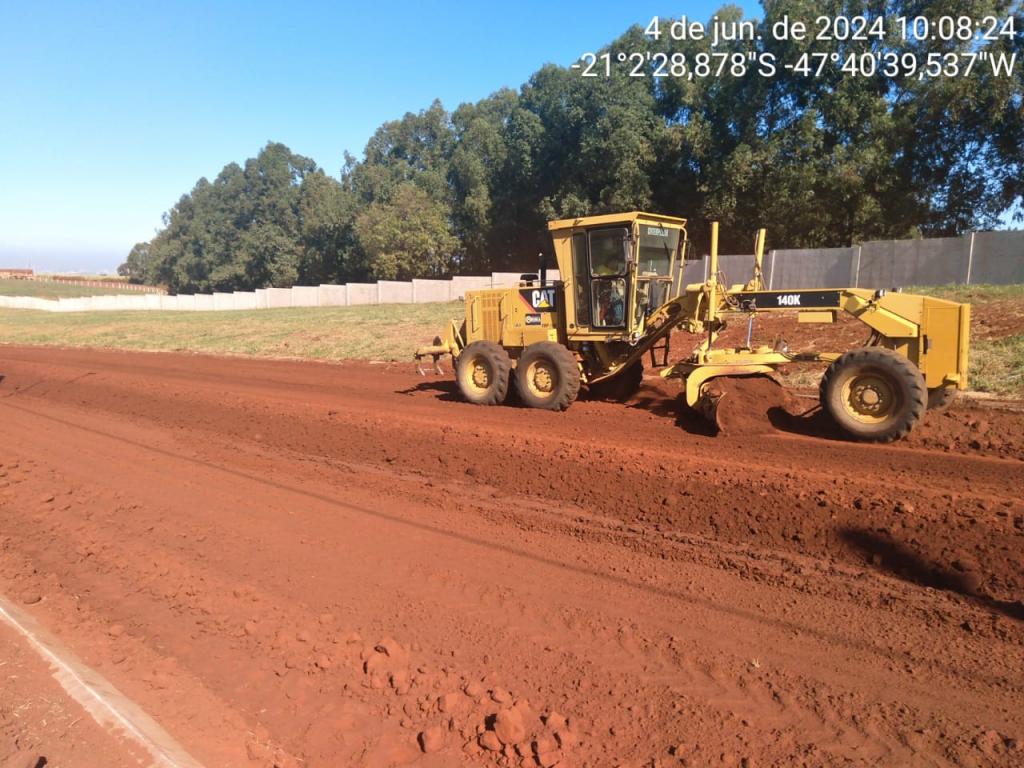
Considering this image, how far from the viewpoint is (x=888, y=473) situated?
6574 mm

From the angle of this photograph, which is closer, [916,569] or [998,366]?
[916,569]

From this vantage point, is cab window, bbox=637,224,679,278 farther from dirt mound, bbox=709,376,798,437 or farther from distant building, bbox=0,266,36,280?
distant building, bbox=0,266,36,280

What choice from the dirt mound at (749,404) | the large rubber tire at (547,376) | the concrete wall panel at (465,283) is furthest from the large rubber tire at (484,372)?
the concrete wall panel at (465,283)

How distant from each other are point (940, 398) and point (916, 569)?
3949 mm

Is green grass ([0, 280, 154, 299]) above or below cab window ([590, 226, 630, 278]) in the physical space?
below

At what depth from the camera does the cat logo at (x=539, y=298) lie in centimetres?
1088

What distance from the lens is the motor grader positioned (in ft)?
24.7

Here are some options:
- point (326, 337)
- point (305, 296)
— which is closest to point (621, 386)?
point (326, 337)

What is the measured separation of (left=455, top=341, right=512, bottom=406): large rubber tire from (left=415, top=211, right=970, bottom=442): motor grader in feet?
0.07

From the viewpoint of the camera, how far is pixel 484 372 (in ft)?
37.1

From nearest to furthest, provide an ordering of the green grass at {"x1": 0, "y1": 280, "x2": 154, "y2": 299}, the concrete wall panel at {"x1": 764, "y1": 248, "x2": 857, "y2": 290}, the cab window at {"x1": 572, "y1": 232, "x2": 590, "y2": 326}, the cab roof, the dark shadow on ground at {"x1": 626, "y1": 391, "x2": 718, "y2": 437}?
the dark shadow on ground at {"x1": 626, "y1": 391, "x2": 718, "y2": 437}
the cab roof
the cab window at {"x1": 572, "y1": 232, "x2": 590, "y2": 326}
the concrete wall panel at {"x1": 764, "y1": 248, "x2": 857, "y2": 290}
the green grass at {"x1": 0, "y1": 280, "x2": 154, "y2": 299}

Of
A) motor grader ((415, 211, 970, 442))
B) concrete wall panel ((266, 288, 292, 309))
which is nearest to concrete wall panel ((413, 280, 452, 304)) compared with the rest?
concrete wall panel ((266, 288, 292, 309))

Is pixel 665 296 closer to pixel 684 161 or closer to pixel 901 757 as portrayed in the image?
pixel 901 757

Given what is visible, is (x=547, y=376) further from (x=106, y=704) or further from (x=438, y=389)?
(x=106, y=704)
